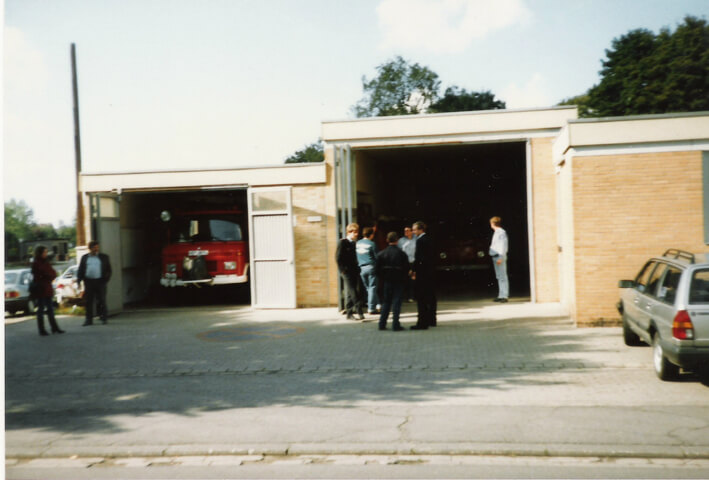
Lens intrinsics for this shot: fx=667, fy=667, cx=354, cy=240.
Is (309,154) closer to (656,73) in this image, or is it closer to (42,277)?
(656,73)

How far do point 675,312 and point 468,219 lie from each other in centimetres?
1483

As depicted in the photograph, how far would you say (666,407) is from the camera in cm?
669

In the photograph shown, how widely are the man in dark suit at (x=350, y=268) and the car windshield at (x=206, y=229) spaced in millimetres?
5985

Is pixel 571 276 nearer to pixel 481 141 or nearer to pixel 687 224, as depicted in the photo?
pixel 687 224

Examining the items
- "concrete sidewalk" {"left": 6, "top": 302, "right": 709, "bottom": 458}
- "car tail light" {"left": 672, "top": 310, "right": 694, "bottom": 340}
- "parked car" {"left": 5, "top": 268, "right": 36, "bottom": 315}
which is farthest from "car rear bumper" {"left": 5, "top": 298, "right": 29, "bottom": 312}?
"car tail light" {"left": 672, "top": 310, "right": 694, "bottom": 340}

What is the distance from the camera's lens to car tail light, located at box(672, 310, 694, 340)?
6941 millimetres

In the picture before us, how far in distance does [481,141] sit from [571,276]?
14.0 feet

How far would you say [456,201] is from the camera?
93.5 feet

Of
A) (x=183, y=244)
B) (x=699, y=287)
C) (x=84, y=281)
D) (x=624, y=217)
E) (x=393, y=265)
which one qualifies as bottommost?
(x=84, y=281)

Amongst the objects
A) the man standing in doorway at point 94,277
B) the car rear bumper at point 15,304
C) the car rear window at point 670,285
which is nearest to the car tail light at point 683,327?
the car rear window at point 670,285

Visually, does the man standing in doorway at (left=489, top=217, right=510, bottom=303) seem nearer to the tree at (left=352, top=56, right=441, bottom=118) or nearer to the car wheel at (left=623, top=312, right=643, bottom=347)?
the car wheel at (left=623, top=312, right=643, bottom=347)

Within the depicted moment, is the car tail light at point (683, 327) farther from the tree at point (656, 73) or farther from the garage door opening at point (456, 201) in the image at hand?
the tree at point (656, 73)

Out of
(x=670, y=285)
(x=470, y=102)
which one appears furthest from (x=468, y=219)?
(x=470, y=102)

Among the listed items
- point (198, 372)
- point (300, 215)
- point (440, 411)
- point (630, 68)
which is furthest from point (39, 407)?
point (630, 68)
